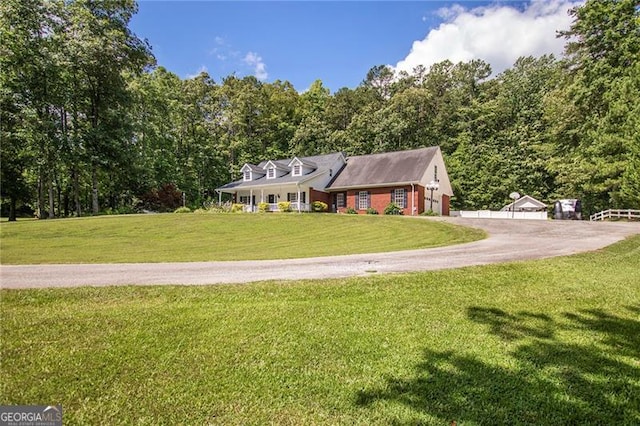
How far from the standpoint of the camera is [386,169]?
31562 mm

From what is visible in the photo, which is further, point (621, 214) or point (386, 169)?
point (386, 169)

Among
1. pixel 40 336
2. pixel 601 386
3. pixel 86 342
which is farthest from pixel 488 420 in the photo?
pixel 40 336

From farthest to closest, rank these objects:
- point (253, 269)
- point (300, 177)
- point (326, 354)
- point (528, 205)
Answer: point (528, 205) < point (300, 177) < point (253, 269) < point (326, 354)

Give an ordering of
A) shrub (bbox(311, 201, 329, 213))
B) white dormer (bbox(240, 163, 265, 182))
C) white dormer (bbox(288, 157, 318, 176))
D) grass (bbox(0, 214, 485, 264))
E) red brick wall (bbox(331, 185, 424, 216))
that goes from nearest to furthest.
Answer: grass (bbox(0, 214, 485, 264)), red brick wall (bbox(331, 185, 424, 216)), shrub (bbox(311, 201, 329, 213)), white dormer (bbox(288, 157, 318, 176)), white dormer (bbox(240, 163, 265, 182))

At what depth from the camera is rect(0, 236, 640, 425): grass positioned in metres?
2.95

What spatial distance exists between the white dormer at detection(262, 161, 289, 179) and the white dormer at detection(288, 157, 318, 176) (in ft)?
4.09

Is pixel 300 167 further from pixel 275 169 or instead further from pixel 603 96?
pixel 603 96

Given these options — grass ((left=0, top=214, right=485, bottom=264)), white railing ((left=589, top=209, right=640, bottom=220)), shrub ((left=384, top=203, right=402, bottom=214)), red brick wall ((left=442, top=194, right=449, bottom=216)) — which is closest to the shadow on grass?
grass ((left=0, top=214, right=485, bottom=264))

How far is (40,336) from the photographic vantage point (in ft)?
13.4

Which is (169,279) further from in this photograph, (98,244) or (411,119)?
(411,119)

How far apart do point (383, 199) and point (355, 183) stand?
3068mm

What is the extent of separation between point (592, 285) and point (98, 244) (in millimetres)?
16793

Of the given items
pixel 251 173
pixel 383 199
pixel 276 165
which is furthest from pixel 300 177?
pixel 383 199

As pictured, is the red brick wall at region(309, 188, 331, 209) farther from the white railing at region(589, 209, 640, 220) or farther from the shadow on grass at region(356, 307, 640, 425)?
the shadow on grass at region(356, 307, 640, 425)
